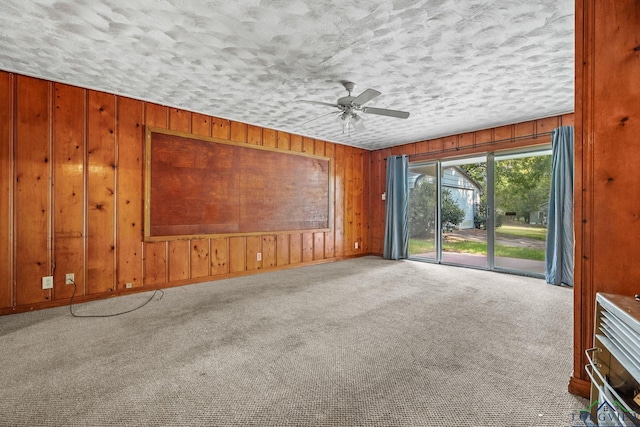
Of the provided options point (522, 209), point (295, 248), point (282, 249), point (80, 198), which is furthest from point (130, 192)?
point (522, 209)

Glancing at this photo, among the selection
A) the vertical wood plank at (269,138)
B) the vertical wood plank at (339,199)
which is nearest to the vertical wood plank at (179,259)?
the vertical wood plank at (269,138)

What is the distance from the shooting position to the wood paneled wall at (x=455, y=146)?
4371mm

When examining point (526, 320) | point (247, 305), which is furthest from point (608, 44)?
point (247, 305)

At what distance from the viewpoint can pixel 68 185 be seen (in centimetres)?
322

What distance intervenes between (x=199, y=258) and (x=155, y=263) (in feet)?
1.85

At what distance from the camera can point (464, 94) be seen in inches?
137

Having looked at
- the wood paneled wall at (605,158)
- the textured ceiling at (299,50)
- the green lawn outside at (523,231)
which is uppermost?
the textured ceiling at (299,50)

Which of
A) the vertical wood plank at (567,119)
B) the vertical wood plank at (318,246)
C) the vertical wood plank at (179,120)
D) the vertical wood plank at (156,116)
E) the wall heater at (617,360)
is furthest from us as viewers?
the vertical wood plank at (318,246)

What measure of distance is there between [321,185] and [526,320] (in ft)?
12.7

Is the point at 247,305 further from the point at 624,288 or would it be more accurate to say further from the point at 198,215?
the point at 624,288

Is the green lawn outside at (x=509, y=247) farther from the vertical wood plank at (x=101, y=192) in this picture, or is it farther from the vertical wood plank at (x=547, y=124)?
the vertical wood plank at (x=101, y=192)

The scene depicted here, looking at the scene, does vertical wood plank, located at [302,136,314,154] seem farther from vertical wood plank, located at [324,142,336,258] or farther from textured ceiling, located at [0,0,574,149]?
textured ceiling, located at [0,0,574,149]

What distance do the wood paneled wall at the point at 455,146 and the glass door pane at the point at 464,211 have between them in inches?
11.1

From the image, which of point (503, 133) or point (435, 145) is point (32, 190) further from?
point (503, 133)
